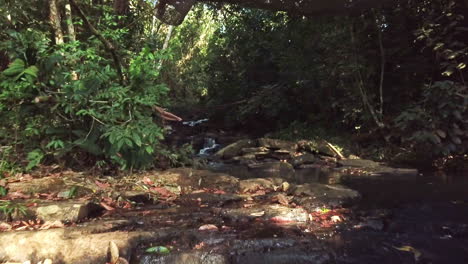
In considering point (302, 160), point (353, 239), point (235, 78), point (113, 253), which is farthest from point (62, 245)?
point (235, 78)

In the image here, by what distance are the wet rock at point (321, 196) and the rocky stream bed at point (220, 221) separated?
2cm

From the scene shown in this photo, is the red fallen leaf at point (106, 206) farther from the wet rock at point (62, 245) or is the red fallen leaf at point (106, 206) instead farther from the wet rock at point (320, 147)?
the wet rock at point (320, 147)

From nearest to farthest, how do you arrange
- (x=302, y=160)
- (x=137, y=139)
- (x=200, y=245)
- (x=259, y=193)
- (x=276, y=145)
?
(x=200, y=245) → (x=137, y=139) → (x=259, y=193) → (x=302, y=160) → (x=276, y=145)

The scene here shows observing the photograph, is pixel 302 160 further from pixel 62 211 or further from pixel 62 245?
pixel 62 245

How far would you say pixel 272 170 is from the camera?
8.63 meters

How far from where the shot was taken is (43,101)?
15.9ft

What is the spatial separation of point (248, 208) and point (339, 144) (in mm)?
7495

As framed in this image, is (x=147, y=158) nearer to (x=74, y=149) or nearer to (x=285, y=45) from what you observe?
(x=74, y=149)

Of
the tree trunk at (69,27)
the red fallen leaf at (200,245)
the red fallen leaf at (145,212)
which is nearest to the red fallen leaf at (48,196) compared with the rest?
the red fallen leaf at (145,212)

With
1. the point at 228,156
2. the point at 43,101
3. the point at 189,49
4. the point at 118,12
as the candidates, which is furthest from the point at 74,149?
the point at 189,49

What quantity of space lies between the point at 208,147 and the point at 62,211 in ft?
31.4

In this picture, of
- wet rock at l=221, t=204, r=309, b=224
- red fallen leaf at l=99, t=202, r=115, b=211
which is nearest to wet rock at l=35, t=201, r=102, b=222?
red fallen leaf at l=99, t=202, r=115, b=211

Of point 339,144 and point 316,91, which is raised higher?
point 316,91

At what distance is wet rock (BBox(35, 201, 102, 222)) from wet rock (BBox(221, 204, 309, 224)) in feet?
4.73
